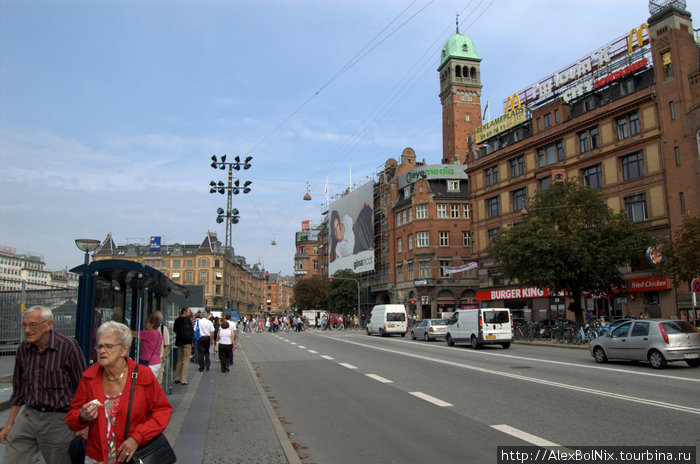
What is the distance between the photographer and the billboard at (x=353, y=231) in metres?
75.2

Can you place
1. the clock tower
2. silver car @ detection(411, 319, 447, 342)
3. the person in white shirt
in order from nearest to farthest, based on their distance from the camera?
1. the person in white shirt
2. silver car @ detection(411, 319, 447, 342)
3. the clock tower

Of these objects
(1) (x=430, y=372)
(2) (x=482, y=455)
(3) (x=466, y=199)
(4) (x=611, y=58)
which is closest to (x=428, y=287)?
(3) (x=466, y=199)

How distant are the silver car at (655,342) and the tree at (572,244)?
12.9m

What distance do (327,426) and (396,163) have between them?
246ft

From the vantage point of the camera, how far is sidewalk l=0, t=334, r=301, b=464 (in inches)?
249

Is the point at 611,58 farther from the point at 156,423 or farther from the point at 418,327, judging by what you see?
the point at 156,423

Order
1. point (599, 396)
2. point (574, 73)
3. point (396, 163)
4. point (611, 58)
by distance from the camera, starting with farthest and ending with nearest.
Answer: point (396, 163) < point (574, 73) < point (611, 58) < point (599, 396)

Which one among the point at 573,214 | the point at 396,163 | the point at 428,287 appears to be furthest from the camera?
the point at 396,163

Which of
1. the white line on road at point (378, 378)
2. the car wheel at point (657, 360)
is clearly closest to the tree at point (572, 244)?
the car wheel at point (657, 360)

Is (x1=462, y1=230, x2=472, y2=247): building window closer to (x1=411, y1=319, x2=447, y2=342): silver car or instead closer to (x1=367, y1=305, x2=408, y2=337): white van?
(x1=367, y1=305, x2=408, y2=337): white van

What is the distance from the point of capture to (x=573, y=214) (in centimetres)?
3059

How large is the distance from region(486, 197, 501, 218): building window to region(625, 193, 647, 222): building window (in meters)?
14.2

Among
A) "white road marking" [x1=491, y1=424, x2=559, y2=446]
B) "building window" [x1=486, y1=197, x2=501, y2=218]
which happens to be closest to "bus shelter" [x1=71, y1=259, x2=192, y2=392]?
"white road marking" [x1=491, y1=424, x2=559, y2=446]

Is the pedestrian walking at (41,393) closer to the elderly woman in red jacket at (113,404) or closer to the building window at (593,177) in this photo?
the elderly woman in red jacket at (113,404)
